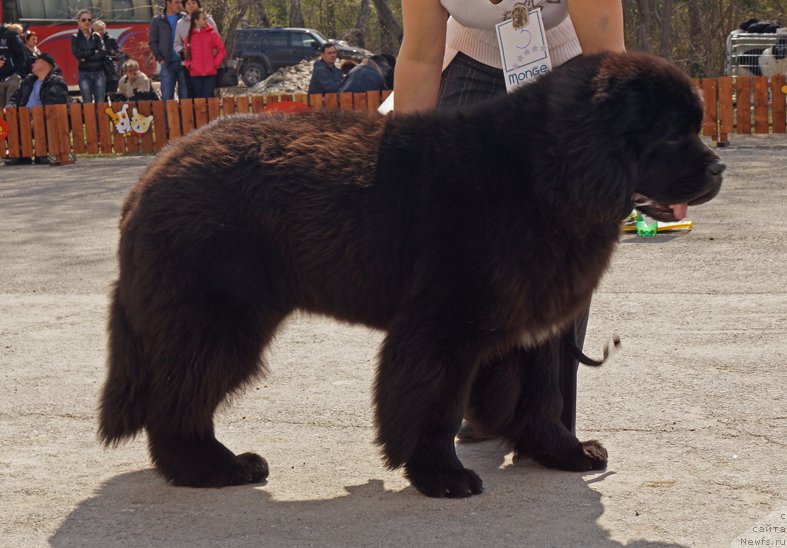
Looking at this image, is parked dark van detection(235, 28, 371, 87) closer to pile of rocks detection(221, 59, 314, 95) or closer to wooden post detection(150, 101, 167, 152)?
pile of rocks detection(221, 59, 314, 95)

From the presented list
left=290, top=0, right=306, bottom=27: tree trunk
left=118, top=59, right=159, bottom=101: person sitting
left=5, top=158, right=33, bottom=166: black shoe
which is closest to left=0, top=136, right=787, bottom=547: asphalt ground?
left=5, top=158, right=33, bottom=166: black shoe

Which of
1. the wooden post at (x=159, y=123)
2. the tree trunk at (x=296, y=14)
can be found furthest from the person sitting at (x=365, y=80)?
the tree trunk at (x=296, y=14)

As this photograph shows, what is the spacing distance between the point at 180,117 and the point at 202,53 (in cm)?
139

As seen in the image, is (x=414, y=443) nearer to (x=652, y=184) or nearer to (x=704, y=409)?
(x=652, y=184)

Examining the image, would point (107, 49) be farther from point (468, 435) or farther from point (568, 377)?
point (568, 377)

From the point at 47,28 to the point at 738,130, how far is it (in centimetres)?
1924

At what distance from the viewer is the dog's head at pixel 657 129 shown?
334 centimetres

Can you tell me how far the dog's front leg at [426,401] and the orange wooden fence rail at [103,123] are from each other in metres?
13.2

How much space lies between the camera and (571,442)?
3.93 meters

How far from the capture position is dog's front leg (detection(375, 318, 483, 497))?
3.51 metres

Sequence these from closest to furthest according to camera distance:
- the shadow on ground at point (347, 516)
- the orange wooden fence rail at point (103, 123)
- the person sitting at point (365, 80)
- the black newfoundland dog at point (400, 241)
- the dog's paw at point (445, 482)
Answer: the shadow on ground at point (347, 516)
the black newfoundland dog at point (400, 241)
the dog's paw at point (445, 482)
the person sitting at point (365, 80)
the orange wooden fence rail at point (103, 123)

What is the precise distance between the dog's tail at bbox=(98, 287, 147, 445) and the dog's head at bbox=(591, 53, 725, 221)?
5.68 ft

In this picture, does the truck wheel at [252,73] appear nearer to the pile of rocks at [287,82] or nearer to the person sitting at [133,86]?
the pile of rocks at [287,82]

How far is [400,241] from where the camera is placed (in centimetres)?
358
